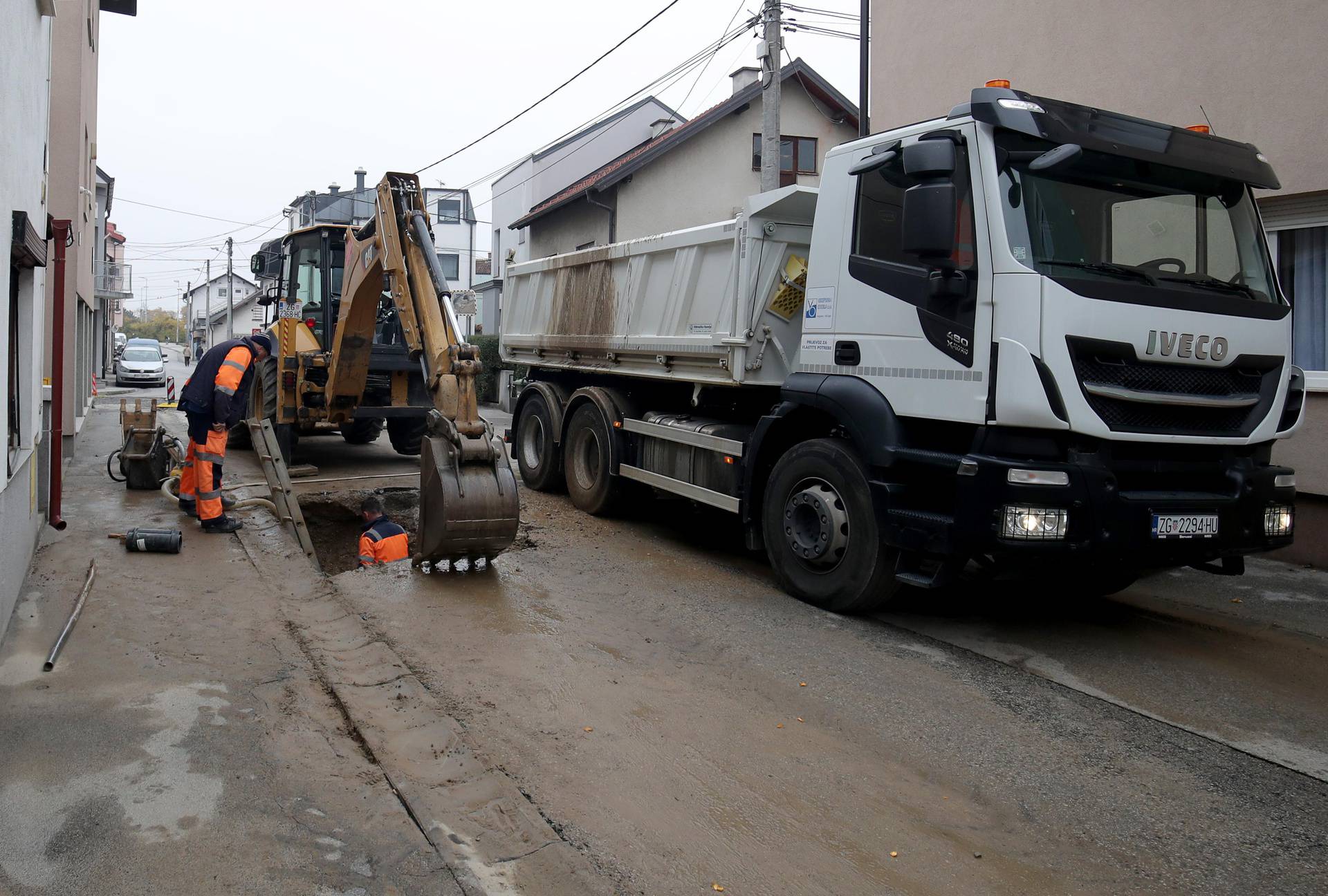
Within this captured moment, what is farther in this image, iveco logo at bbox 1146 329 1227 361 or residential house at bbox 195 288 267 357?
residential house at bbox 195 288 267 357

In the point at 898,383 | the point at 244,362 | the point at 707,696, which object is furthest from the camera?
the point at 244,362

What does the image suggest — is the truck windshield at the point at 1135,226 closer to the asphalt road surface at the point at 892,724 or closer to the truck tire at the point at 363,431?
the asphalt road surface at the point at 892,724

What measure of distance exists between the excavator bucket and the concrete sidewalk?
3.71ft

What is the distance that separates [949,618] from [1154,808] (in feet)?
8.53

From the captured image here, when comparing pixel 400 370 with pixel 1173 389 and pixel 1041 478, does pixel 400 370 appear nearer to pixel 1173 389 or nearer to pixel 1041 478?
pixel 1041 478

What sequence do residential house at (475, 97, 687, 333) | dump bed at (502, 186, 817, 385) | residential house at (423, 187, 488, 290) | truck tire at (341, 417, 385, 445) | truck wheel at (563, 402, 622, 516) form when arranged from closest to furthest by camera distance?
dump bed at (502, 186, 817, 385) < truck wheel at (563, 402, 622, 516) < truck tire at (341, 417, 385, 445) < residential house at (475, 97, 687, 333) < residential house at (423, 187, 488, 290)

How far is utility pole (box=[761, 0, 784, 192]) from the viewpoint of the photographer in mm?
14156

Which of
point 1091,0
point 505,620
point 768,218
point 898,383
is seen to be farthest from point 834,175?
point 1091,0

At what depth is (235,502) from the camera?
29.8 ft

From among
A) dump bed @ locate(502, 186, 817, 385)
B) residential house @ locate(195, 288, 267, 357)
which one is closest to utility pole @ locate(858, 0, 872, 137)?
dump bed @ locate(502, 186, 817, 385)

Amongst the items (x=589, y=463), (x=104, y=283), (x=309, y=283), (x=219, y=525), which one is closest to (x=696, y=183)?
(x=309, y=283)

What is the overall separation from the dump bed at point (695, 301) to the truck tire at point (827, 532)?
36.0 inches

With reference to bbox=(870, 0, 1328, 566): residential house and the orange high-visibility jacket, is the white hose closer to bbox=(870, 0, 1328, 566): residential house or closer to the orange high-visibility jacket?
the orange high-visibility jacket

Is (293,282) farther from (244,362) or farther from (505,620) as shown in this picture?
(505,620)
